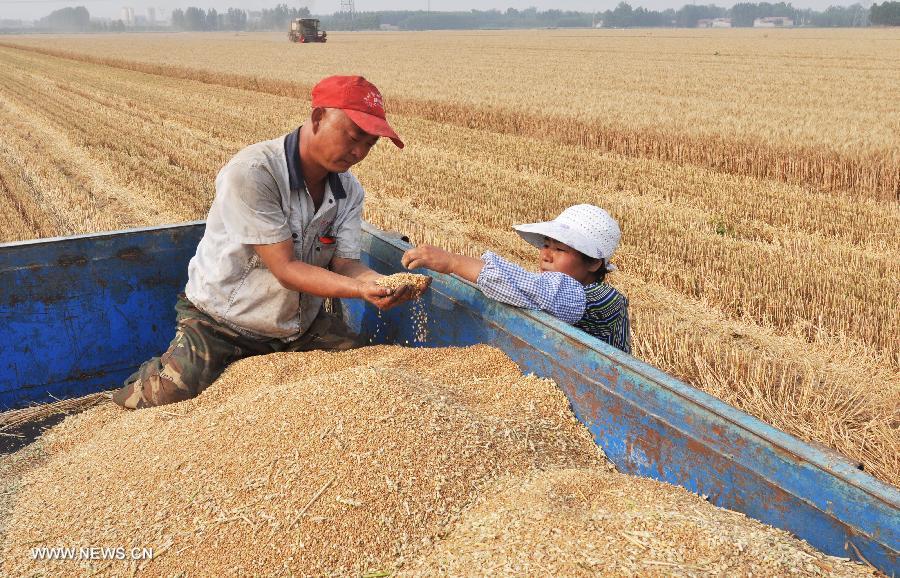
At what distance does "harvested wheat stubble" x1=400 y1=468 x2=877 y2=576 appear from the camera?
1.75 m

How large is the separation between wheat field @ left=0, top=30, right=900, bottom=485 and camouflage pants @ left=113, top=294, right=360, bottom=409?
2115 millimetres

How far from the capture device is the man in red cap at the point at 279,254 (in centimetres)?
293

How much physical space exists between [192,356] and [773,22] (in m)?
196

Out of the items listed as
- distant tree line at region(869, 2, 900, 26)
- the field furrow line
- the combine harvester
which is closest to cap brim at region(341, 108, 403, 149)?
the field furrow line

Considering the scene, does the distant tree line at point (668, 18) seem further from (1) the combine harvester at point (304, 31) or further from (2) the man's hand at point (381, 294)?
(2) the man's hand at point (381, 294)

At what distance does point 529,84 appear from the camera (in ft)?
67.1

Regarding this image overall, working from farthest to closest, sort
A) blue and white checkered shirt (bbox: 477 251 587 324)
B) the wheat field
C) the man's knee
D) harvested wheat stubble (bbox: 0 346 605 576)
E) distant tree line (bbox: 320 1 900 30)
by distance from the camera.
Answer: distant tree line (bbox: 320 1 900 30)
the wheat field
the man's knee
blue and white checkered shirt (bbox: 477 251 587 324)
harvested wheat stubble (bbox: 0 346 605 576)

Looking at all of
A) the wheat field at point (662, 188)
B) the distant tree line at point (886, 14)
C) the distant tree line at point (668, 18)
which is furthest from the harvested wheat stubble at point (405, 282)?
the distant tree line at point (668, 18)

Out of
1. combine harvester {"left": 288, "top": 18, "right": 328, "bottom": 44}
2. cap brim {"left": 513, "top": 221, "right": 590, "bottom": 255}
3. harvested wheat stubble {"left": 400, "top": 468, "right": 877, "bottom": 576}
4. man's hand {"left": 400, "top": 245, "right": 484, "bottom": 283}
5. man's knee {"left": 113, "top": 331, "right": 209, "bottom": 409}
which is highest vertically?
combine harvester {"left": 288, "top": 18, "right": 328, "bottom": 44}

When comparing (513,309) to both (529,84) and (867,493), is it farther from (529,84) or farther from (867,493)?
(529,84)

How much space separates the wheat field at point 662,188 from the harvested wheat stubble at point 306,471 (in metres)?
1.71

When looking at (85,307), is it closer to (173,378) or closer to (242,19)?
(173,378)

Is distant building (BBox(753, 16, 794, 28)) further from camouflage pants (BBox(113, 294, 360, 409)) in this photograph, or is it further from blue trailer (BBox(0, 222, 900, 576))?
camouflage pants (BBox(113, 294, 360, 409))

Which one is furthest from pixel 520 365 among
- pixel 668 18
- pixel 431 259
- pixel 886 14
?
pixel 668 18
